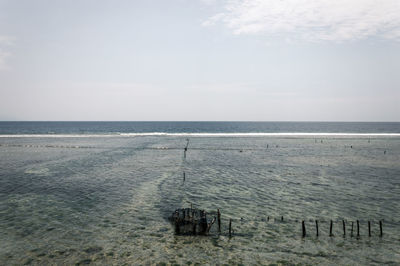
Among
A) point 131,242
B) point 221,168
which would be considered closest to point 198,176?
point 221,168

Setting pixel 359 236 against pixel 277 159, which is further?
pixel 277 159

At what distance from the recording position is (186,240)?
17.6m

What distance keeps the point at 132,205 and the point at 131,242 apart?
773 cm

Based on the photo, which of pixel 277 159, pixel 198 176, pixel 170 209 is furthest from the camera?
pixel 277 159

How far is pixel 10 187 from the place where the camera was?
30.7 meters

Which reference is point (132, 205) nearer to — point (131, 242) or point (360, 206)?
point (131, 242)

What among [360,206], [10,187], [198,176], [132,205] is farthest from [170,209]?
[10,187]

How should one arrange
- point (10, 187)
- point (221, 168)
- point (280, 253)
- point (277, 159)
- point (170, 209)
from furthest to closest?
1. point (277, 159)
2. point (221, 168)
3. point (10, 187)
4. point (170, 209)
5. point (280, 253)

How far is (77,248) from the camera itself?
16375mm

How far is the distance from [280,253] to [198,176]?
22.0 m

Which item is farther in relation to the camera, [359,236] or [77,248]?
[359,236]

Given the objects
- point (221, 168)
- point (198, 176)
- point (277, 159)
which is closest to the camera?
point (198, 176)

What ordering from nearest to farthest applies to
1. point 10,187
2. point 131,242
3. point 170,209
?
point 131,242 → point 170,209 → point 10,187

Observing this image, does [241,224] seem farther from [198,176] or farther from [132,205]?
[198,176]
